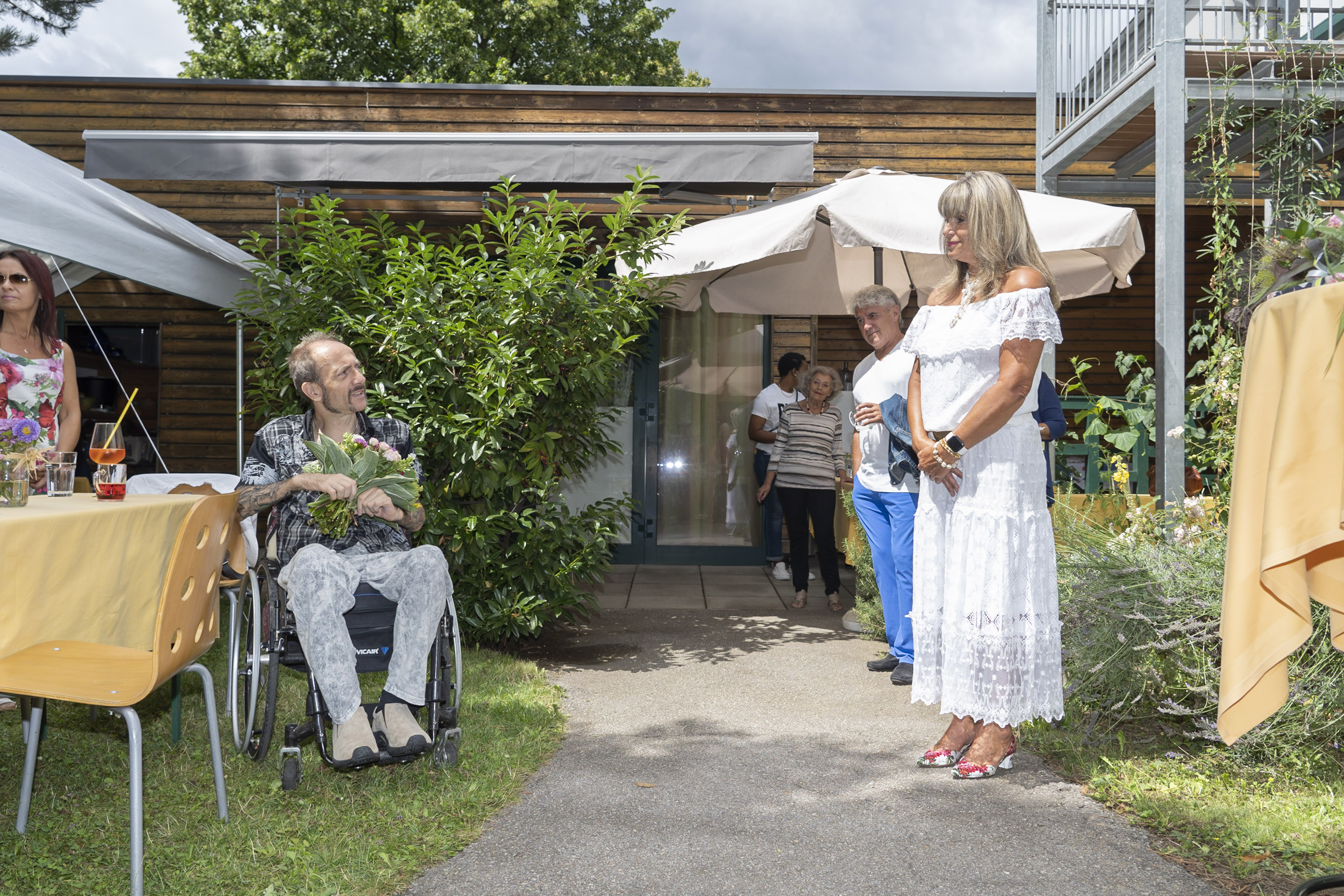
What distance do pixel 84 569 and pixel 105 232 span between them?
3.07 m

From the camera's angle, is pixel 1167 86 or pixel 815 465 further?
pixel 815 465

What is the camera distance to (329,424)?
361 cm

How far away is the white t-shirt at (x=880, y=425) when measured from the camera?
14.3 ft

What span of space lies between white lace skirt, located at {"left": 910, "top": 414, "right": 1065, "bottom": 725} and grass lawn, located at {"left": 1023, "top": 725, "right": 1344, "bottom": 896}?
32 cm

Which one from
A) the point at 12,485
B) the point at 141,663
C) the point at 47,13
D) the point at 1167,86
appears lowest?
the point at 141,663

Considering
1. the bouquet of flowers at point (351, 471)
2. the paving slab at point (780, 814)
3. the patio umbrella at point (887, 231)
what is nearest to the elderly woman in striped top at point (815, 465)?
the patio umbrella at point (887, 231)

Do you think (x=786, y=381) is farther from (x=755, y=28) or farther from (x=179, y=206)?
(x=755, y=28)

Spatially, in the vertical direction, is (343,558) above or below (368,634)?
above

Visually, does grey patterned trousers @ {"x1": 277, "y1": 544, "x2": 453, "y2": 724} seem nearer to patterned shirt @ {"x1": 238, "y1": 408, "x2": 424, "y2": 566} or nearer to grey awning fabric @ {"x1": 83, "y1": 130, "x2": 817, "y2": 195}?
patterned shirt @ {"x1": 238, "y1": 408, "x2": 424, "y2": 566}

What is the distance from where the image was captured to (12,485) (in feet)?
8.27

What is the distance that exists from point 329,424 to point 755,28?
51783mm

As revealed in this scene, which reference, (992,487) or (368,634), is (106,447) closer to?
(368,634)

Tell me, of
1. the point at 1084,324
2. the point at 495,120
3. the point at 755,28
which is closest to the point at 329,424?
the point at 495,120

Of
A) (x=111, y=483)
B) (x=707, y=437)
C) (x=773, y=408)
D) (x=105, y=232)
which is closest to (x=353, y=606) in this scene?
(x=111, y=483)
